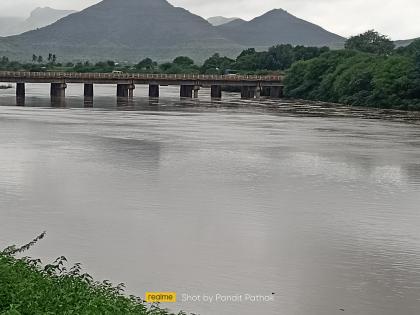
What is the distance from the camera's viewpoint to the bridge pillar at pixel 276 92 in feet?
431

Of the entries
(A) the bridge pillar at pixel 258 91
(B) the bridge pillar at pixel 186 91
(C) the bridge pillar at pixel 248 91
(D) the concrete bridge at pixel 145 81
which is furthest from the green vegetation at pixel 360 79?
(B) the bridge pillar at pixel 186 91

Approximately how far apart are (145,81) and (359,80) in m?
37.3

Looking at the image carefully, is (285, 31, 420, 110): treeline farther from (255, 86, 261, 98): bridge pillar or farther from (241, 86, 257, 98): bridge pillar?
(241, 86, 257, 98): bridge pillar

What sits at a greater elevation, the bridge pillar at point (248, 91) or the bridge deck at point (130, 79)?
the bridge deck at point (130, 79)

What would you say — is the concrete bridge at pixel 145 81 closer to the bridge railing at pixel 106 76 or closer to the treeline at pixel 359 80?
the bridge railing at pixel 106 76

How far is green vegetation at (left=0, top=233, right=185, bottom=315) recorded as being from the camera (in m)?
15.1

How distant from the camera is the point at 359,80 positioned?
99.4 metres

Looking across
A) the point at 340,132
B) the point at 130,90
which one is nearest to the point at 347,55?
the point at 130,90

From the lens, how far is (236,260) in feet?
74.6

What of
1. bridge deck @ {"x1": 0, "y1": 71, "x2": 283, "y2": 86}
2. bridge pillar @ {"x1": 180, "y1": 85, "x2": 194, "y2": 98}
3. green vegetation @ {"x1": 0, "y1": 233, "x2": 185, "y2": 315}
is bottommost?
green vegetation @ {"x1": 0, "y1": 233, "x2": 185, "y2": 315}

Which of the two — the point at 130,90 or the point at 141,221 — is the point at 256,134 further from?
the point at 130,90

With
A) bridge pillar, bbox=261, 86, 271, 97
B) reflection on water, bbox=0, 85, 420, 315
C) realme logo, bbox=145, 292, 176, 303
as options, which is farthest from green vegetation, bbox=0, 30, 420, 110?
realme logo, bbox=145, 292, 176, 303

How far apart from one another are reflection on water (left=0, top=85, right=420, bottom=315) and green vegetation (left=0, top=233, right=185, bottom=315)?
225 centimetres

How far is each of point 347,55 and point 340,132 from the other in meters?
60.8
